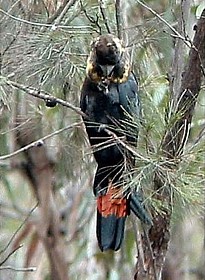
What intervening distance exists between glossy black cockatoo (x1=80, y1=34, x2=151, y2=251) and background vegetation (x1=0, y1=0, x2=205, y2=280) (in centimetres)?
5

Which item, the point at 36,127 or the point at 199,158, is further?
the point at 36,127

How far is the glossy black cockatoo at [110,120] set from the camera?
1.98m

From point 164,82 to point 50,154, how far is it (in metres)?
0.56

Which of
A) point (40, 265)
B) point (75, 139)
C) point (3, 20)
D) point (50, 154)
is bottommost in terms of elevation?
point (40, 265)

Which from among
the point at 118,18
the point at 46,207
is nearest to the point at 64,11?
the point at 118,18

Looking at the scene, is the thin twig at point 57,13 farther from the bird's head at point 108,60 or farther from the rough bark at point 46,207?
the rough bark at point 46,207

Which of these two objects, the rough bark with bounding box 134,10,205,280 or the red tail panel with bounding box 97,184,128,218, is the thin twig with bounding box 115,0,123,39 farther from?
the red tail panel with bounding box 97,184,128,218

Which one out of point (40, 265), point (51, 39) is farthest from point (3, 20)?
point (40, 265)

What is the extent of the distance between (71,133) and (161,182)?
429 mm

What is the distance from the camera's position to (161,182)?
192 centimetres

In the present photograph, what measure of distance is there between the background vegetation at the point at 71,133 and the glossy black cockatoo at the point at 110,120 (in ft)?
0.15

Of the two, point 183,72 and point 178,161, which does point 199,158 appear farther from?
point 183,72

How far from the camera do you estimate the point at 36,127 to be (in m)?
2.35

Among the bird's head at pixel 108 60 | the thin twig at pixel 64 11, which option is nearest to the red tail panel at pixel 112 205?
the bird's head at pixel 108 60
